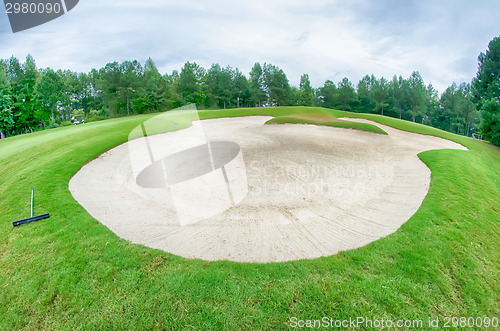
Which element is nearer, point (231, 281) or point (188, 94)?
point (231, 281)

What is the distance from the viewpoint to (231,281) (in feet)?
16.2

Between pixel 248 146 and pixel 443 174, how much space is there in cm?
951

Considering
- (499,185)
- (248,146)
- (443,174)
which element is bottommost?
(499,185)

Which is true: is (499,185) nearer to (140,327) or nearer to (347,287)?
(347,287)

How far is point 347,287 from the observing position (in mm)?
4762

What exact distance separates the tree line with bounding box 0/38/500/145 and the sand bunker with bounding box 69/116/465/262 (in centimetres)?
4929

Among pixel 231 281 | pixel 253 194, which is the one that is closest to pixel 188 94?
pixel 253 194

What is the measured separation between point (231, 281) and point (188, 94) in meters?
62.1

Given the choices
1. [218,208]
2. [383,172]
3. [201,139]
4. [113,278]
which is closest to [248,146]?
[201,139]

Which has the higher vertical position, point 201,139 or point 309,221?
point 201,139

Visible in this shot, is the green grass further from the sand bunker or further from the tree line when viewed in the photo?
the tree line

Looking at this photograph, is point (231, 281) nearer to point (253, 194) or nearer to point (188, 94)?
point (253, 194)

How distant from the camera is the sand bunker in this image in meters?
6.49

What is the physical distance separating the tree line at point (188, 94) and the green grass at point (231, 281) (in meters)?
53.2
